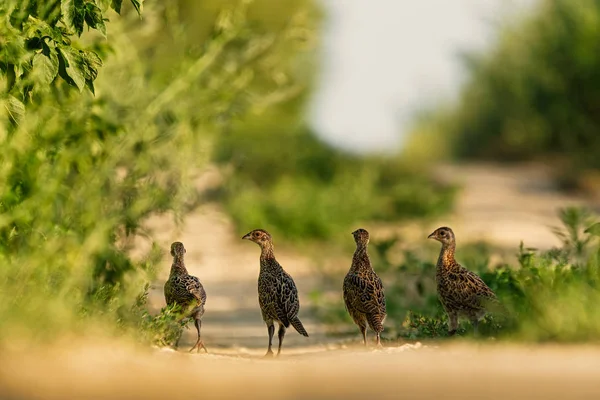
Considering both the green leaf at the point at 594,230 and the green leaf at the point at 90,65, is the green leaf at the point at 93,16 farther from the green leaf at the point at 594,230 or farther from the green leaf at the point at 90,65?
the green leaf at the point at 594,230

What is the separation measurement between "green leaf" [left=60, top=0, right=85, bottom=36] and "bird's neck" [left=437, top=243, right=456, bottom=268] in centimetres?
240

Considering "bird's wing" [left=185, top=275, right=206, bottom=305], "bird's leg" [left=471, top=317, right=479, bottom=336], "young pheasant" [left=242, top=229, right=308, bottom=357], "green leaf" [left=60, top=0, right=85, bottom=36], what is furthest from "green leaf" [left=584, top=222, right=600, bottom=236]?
"green leaf" [left=60, top=0, right=85, bottom=36]

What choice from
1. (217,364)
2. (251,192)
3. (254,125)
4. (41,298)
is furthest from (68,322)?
(254,125)

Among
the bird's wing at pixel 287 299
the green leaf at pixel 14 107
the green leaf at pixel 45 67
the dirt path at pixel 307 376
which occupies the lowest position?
the dirt path at pixel 307 376

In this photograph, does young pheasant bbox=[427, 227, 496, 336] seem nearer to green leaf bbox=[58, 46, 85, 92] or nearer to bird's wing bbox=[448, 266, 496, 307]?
bird's wing bbox=[448, 266, 496, 307]

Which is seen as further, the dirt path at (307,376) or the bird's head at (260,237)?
the bird's head at (260,237)

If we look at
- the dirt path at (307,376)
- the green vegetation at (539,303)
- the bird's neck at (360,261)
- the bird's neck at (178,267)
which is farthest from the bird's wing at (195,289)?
the green vegetation at (539,303)

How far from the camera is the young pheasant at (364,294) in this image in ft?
20.4

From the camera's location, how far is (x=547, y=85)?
1805cm

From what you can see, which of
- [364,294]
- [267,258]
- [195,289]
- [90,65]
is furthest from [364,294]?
[90,65]

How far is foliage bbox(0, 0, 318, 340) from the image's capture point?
546cm

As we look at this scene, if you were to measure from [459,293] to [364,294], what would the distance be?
1.67 ft

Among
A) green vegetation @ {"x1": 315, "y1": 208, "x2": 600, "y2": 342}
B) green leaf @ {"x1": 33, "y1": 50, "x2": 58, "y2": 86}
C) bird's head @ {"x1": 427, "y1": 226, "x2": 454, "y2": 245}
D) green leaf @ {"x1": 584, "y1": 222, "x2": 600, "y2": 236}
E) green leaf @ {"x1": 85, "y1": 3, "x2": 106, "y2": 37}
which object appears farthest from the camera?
bird's head @ {"x1": 427, "y1": 226, "x2": 454, "y2": 245}

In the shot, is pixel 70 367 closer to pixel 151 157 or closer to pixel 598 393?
pixel 598 393
